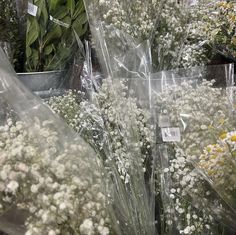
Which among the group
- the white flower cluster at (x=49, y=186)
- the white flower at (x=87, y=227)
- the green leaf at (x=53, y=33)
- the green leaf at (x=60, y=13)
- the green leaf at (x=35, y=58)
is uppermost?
the green leaf at (x=60, y=13)

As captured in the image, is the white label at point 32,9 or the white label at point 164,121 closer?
the white label at point 164,121

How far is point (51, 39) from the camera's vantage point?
1887 millimetres

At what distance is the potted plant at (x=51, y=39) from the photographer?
184 cm

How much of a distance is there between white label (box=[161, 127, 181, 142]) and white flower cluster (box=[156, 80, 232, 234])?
0.04 ft

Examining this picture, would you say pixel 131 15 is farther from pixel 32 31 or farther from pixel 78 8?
pixel 32 31

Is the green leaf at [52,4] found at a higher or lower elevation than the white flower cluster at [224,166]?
higher

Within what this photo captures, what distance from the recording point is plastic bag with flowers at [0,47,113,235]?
2.94ft

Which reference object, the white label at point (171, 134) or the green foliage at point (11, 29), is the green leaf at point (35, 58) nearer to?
the green foliage at point (11, 29)

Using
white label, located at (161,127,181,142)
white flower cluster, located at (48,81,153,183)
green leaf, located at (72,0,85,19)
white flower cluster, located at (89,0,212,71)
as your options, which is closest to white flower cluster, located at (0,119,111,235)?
white flower cluster, located at (48,81,153,183)

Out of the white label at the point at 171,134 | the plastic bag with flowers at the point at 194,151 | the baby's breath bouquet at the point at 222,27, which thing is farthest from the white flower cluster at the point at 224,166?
the baby's breath bouquet at the point at 222,27

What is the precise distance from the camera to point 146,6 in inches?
65.7

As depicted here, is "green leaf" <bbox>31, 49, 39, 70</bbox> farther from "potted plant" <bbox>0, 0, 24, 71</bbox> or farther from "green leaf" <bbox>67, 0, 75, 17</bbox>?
"green leaf" <bbox>67, 0, 75, 17</bbox>

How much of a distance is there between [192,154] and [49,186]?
46cm

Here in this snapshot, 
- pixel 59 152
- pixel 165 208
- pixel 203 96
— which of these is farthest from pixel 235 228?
pixel 59 152
